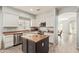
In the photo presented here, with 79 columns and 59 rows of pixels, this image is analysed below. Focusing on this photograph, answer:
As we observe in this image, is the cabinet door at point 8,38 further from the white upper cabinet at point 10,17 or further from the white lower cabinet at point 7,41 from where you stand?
the white upper cabinet at point 10,17

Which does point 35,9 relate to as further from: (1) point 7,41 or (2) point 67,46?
(2) point 67,46

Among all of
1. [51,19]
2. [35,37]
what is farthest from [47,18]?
[35,37]

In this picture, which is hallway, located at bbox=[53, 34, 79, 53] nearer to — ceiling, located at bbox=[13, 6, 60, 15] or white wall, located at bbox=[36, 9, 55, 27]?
white wall, located at bbox=[36, 9, 55, 27]

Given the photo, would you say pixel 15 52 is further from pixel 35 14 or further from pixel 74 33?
pixel 74 33

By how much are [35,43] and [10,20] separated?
0.74 meters

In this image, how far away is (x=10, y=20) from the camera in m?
1.63

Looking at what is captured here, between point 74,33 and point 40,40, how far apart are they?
74 cm

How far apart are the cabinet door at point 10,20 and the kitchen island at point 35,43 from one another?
36cm

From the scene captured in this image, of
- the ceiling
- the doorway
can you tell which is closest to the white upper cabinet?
the ceiling

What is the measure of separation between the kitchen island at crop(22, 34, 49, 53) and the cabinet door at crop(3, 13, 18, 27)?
362mm

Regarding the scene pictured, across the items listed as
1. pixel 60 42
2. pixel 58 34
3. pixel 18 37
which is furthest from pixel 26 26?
pixel 60 42

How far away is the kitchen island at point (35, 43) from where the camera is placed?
1552 millimetres

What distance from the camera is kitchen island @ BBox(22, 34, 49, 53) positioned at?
5.09 feet

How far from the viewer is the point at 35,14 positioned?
5.30ft
